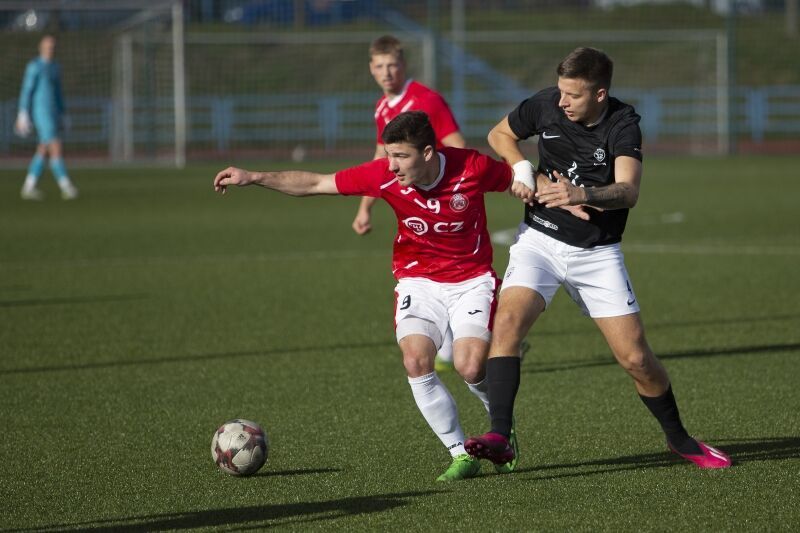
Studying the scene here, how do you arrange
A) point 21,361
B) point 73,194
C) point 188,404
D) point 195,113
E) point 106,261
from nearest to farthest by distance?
point 188,404
point 21,361
point 106,261
point 73,194
point 195,113

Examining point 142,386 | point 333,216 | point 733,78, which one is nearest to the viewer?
point 142,386

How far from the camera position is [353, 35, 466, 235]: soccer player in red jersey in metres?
8.74

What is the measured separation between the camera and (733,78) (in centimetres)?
3581

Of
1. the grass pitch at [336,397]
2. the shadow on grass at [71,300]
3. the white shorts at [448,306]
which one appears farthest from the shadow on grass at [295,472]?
the shadow on grass at [71,300]

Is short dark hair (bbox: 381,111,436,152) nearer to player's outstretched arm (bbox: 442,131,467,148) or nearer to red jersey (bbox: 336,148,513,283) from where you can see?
red jersey (bbox: 336,148,513,283)

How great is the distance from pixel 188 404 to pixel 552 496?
9.33 ft

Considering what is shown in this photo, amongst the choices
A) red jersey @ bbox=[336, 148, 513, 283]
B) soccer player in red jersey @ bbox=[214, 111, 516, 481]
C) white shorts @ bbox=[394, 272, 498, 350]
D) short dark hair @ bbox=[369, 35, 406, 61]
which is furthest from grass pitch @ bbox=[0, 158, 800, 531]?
short dark hair @ bbox=[369, 35, 406, 61]

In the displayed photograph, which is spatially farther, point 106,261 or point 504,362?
point 106,261

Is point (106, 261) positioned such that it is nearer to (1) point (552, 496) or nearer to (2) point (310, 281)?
(2) point (310, 281)

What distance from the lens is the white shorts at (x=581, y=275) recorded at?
586 centimetres

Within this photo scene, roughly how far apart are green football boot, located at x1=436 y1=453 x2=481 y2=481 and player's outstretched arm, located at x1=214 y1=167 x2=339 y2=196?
1338 millimetres

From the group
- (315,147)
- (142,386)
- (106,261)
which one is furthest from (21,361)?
(315,147)

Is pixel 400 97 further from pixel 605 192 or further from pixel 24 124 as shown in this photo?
pixel 24 124

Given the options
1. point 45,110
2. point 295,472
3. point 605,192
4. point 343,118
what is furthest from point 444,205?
point 343,118
